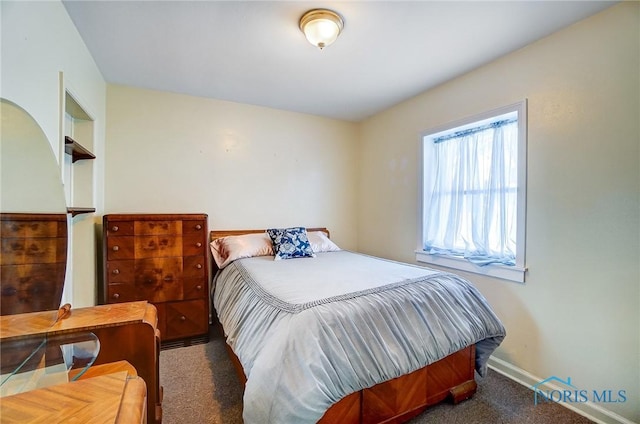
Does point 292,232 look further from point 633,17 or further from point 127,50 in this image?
point 633,17

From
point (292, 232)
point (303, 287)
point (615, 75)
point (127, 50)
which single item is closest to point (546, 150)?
point (615, 75)

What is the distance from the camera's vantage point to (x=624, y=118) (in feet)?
5.31

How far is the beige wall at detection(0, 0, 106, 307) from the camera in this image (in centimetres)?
114

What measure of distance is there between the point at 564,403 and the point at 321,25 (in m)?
2.95

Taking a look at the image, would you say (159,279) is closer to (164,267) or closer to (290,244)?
(164,267)

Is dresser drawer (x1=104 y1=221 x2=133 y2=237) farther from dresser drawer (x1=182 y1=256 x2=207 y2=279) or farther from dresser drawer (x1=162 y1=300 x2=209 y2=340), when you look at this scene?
dresser drawer (x1=162 y1=300 x2=209 y2=340)

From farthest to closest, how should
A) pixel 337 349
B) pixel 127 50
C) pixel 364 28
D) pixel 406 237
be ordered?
pixel 406 237 → pixel 127 50 → pixel 364 28 → pixel 337 349

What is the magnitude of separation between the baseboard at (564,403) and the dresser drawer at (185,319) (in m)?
2.57

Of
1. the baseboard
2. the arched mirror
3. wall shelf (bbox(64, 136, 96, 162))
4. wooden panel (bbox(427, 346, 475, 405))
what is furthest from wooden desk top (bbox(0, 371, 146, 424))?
the baseboard

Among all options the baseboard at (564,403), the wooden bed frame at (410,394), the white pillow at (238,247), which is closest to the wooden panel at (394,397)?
the wooden bed frame at (410,394)

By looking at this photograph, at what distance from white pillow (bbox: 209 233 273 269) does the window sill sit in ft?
5.45

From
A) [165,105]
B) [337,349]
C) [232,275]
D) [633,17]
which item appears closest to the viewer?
[337,349]

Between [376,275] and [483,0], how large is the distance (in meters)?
1.84

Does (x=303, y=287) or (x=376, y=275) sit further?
(x=376, y=275)
